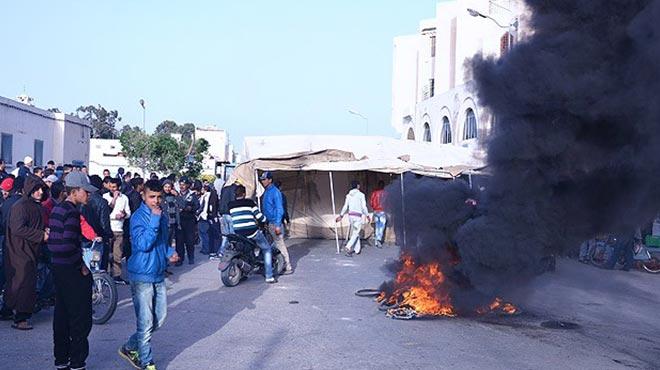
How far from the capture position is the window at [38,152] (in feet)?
96.6

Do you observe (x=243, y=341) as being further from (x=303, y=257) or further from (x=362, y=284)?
(x=303, y=257)

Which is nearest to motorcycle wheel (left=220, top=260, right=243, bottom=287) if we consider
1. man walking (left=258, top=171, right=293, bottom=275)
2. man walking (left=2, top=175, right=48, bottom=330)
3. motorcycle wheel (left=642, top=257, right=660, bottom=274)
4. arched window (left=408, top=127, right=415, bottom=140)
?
man walking (left=258, top=171, right=293, bottom=275)

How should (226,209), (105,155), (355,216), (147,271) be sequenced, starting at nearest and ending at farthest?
(147,271) → (226,209) → (355,216) → (105,155)

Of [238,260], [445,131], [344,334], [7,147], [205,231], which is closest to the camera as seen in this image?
[344,334]

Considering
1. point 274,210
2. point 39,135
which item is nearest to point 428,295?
point 274,210

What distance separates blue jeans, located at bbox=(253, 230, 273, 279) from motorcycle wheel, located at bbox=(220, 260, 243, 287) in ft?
1.52

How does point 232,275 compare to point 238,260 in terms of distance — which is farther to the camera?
point 238,260

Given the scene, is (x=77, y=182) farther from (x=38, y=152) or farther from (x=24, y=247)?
(x=38, y=152)

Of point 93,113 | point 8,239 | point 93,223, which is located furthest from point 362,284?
point 93,113

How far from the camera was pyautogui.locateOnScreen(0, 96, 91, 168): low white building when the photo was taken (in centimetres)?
2588

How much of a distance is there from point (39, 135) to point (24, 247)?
23.2 metres

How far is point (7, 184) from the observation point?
9.52 metres

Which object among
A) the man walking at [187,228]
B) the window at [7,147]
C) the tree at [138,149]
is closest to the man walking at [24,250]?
the man walking at [187,228]

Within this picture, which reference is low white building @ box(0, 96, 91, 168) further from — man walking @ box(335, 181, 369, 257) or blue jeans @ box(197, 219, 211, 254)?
man walking @ box(335, 181, 369, 257)
